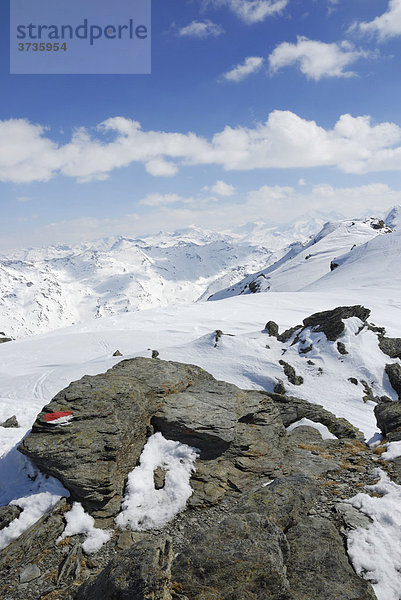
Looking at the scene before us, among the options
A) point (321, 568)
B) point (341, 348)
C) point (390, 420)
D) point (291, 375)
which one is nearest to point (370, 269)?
point (341, 348)

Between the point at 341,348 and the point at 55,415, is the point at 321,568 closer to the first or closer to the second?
the point at 55,415

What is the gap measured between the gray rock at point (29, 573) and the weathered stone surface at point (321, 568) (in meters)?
5.98

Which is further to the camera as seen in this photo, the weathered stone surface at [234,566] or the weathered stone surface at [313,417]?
the weathered stone surface at [313,417]

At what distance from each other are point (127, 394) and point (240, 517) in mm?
6138

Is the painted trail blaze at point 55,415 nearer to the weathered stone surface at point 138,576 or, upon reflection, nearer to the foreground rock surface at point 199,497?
the foreground rock surface at point 199,497

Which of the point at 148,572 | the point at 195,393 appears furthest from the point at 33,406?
the point at 148,572

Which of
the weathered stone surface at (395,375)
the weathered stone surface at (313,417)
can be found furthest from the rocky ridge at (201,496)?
the weathered stone surface at (395,375)

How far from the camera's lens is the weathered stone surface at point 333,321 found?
2883cm

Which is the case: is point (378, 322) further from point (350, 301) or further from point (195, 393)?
point (195, 393)

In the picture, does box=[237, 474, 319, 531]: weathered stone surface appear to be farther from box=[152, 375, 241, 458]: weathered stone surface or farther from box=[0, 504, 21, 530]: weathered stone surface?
box=[0, 504, 21, 530]: weathered stone surface

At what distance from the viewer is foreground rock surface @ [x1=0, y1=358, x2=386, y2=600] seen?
6.17 meters

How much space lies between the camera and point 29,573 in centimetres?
780

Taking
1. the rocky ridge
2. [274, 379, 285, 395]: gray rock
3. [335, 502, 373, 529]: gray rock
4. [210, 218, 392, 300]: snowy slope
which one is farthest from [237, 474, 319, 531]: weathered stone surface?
[210, 218, 392, 300]: snowy slope

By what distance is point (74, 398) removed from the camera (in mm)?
11523
